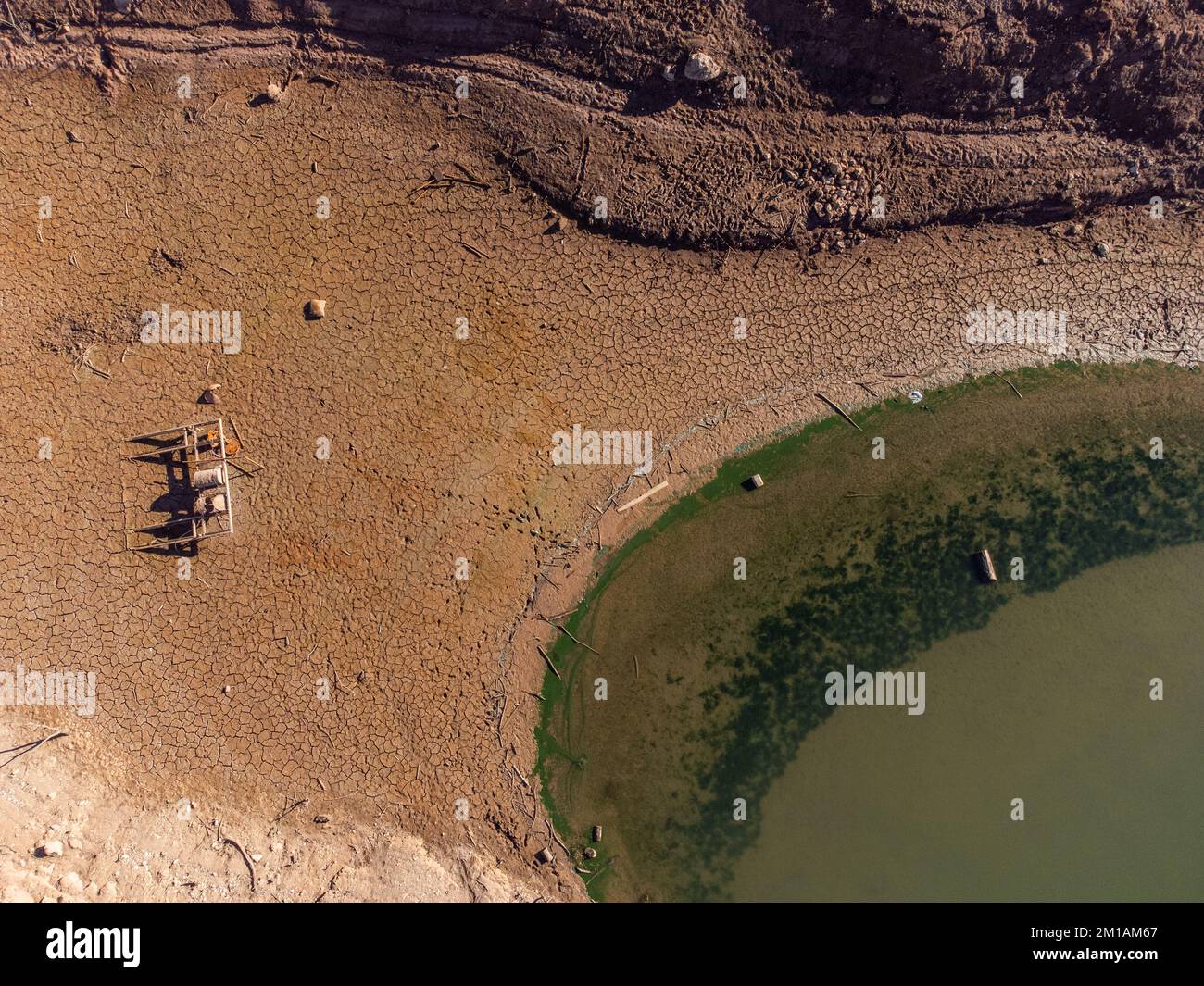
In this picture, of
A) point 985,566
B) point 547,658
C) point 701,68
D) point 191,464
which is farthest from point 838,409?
point 191,464

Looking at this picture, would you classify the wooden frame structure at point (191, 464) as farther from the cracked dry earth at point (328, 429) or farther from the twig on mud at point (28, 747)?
the twig on mud at point (28, 747)

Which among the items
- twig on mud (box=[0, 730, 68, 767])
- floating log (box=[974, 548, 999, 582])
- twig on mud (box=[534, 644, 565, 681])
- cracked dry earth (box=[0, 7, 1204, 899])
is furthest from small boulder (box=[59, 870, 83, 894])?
floating log (box=[974, 548, 999, 582])

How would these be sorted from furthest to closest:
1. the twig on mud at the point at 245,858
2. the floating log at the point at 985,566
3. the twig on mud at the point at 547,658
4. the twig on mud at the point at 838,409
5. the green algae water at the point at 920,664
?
the twig on mud at the point at 838,409, the floating log at the point at 985,566, the twig on mud at the point at 547,658, the green algae water at the point at 920,664, the twig on mud at the point at 245,858

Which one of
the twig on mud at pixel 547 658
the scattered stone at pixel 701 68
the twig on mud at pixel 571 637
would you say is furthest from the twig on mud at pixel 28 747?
the scattered stone at pixel 701 68

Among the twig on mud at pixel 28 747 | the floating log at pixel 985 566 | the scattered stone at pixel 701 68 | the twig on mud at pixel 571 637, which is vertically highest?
the scattered stone at pixel 701 68

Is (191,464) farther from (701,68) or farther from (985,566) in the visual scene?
(985,566)

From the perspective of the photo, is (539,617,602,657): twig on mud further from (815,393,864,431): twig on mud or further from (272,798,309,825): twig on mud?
(815,393,864,431): twig on mud
